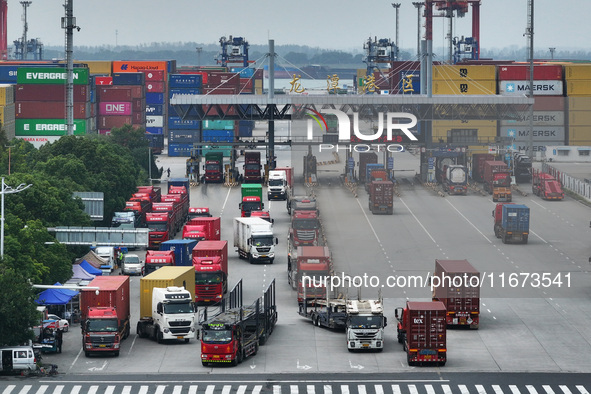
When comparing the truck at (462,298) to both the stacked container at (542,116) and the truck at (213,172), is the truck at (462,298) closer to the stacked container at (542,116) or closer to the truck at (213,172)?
the stacked container at (542,116)

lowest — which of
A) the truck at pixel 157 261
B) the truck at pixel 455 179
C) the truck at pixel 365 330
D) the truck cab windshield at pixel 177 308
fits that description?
the truck at pixel 365 330

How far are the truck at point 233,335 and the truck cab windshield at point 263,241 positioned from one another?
31.1 m

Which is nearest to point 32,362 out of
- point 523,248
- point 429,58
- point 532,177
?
point 523,248

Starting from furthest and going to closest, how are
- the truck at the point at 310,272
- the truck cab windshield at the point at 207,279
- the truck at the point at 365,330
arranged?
1. the truck cab windshield at the point at 207,279
2. the truck at the point at 310,272
3. the truck at the point at 365,330

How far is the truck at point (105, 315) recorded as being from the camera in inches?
3169

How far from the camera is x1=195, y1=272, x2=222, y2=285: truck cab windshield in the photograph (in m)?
97.4

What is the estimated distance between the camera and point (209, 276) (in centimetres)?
9781

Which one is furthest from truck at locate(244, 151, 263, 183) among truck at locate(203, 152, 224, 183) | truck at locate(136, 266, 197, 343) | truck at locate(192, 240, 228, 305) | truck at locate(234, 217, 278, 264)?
truck at locate(136, 266, 197, 343)

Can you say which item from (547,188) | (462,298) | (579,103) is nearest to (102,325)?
(462,298)

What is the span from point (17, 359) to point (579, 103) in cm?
12252

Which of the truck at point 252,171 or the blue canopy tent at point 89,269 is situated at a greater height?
the truck at point 252,171

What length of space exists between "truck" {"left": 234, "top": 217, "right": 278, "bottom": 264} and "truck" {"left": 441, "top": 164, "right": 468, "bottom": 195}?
31106 millimetres

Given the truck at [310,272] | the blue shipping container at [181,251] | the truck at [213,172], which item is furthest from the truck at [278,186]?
the truck at [310,272]

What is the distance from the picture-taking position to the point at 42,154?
14838 centimetres
